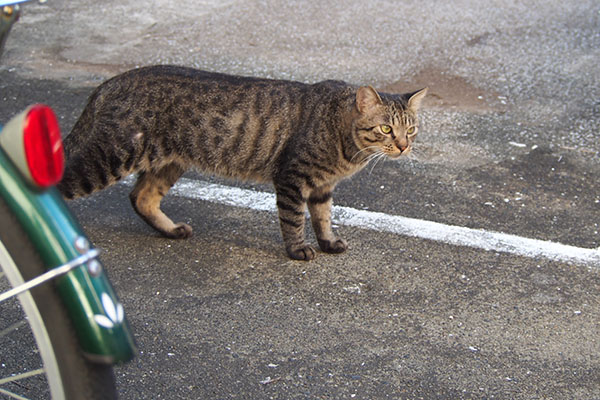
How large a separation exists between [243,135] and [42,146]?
7.71 ft

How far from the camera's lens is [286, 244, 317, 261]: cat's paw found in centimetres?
403

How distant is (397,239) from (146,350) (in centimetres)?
157

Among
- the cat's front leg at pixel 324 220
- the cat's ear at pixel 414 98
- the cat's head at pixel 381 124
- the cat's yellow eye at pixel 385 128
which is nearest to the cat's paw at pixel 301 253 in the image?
the cat's front leg at pixel 324 220

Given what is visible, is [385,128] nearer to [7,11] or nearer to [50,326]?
[7,11]

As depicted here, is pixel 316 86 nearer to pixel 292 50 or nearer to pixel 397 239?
pixel 397 239

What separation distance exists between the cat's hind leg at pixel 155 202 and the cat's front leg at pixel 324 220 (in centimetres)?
69

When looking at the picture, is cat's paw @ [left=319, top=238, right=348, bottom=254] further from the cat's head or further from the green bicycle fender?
the green bicycle fender

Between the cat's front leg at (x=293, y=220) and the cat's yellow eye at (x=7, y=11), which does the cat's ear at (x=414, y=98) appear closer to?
the cat's front leg at (x=293, y=220)

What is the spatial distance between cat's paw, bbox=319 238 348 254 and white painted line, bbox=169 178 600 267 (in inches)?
11.7

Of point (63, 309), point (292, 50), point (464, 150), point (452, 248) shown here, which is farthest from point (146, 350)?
point (292, 50)

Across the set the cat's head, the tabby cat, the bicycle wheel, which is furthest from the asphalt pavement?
the bicycle wheel

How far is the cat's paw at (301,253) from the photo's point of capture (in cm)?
403

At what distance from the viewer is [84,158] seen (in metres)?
3.88

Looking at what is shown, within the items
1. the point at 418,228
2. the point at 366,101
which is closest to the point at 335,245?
the point at 418,228
